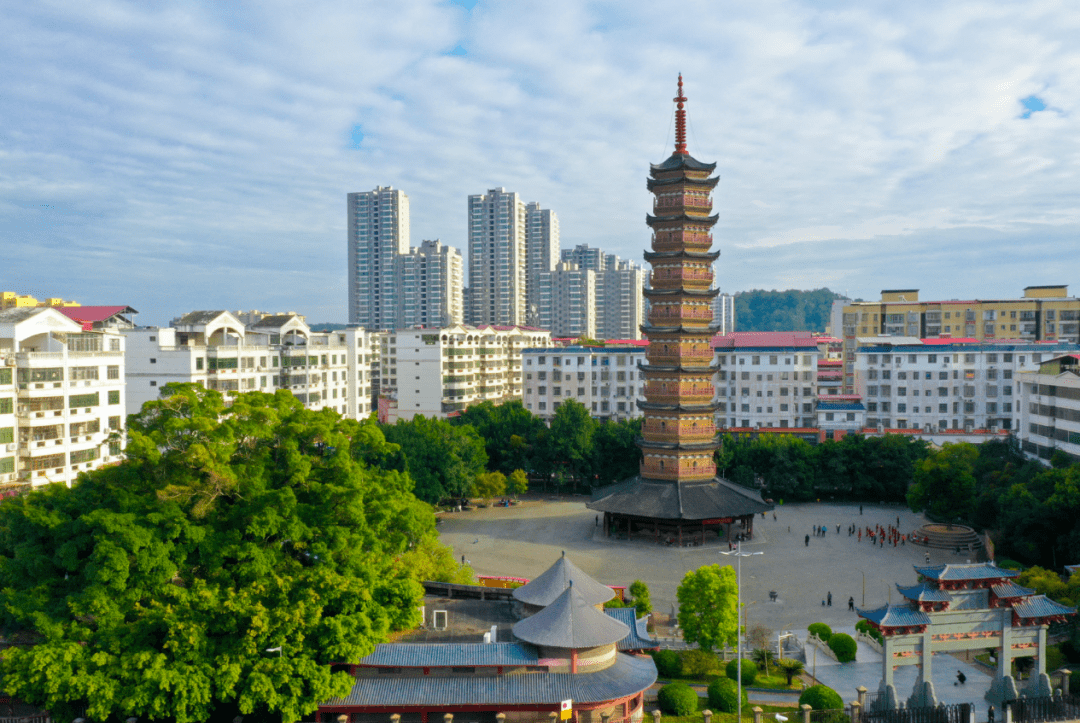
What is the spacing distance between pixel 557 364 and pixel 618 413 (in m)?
8.55

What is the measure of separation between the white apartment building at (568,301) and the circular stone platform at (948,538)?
340ft

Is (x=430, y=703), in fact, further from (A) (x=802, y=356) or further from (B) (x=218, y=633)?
(A) (x=802, y=356)

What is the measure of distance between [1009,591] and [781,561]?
71.7 feet

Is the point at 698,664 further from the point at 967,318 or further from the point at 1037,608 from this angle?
the point at 967,318

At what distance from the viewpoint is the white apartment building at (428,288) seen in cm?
13900

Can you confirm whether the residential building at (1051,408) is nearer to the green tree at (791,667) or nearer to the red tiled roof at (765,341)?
the red tiled roof at (765,341)

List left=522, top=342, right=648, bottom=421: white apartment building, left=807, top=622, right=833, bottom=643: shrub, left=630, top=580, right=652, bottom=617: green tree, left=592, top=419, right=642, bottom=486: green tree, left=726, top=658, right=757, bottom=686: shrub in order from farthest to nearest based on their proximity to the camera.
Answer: left=522, top=342, right=648, bottom=421: white apartment building, left=592, top=419, right=642, bottom=486: green tree, left=630, top=580, right=652, bottom=617: green tree, left=807, top=622, right=833, bottom=643: shrub, left=726, top=658, right=757, bottom=686: shrub

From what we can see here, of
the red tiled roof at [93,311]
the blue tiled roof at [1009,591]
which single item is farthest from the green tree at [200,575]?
the red tiled roof at [93,311]

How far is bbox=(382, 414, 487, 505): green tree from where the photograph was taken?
58.1 metres

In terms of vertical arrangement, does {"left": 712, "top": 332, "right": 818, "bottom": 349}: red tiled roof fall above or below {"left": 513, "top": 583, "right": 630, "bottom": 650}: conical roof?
above

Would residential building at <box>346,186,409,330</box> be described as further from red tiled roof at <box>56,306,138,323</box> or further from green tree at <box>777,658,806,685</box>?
green tree at <box>777,658,806,685</box>

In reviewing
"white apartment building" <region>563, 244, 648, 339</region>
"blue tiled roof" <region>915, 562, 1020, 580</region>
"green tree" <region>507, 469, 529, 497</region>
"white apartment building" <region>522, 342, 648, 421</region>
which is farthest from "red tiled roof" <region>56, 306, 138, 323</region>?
"white apartment building" <region>563, 244, 648, 339</region>

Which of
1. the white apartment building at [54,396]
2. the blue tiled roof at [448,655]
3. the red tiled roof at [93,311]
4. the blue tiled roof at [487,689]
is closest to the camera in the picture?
the blue tiled roof at [487,689]

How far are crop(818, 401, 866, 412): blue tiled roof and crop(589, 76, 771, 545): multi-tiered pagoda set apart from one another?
26.4m
